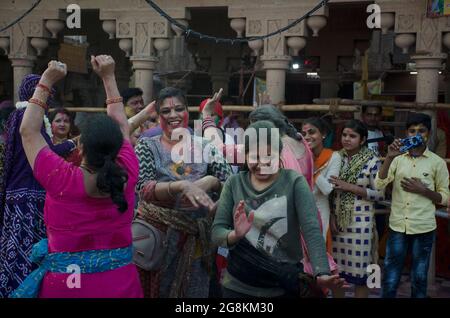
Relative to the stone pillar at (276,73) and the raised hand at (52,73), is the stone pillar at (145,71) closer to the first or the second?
the stone pillar at (276,73)

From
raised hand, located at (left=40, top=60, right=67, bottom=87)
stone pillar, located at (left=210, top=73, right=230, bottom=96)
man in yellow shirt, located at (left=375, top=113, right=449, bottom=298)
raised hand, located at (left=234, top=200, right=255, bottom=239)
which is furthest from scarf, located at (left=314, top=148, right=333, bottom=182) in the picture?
stone pillar, located at (left=210, top=73, right=230, bottom=96)

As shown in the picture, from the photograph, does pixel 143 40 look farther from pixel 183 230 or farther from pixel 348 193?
pixel 183 230

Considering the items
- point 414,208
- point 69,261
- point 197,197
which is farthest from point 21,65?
point 69,261

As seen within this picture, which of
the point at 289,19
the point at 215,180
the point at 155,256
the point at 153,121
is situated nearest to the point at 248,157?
the point at 215,180

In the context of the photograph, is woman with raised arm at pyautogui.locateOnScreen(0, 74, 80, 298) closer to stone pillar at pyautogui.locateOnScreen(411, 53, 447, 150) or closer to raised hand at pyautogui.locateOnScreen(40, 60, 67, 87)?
raised hand at pyautogui.locateOnScreen(40, 60, 67, 87)

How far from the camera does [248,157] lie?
3031mm

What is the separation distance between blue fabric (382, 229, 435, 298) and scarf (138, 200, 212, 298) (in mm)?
1896

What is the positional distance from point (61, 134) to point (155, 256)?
221 centimetres

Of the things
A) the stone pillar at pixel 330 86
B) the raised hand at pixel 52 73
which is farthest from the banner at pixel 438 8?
the raised hand at pixel 52 73

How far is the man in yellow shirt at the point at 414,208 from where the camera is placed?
4.99 m

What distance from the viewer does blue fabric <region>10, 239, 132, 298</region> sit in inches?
111

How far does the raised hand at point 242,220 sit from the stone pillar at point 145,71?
546cm

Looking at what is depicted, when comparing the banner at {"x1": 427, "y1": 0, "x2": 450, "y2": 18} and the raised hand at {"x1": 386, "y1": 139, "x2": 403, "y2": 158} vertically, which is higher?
the banner at {"x1": 427, "y1": 0, "x2": 450, "y2": 18}

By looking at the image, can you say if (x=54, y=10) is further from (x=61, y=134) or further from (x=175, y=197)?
(x=175, y=197)
